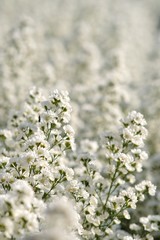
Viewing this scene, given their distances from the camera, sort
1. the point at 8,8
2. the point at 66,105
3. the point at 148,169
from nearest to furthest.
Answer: the point at 66,105
the point at 148,169
the point at 8,8

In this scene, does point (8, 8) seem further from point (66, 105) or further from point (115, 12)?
point (66, 105)

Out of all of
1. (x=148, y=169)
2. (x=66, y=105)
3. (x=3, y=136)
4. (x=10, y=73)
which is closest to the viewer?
(x=66, y=105)

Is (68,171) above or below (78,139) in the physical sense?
below

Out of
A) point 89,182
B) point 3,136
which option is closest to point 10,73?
point 3,136

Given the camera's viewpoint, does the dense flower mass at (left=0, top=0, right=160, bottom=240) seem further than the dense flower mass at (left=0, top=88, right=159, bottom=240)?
No

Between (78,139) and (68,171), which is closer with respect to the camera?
(68,171)

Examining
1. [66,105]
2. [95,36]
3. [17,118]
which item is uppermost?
[95,36]

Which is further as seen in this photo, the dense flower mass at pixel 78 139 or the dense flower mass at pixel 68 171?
the dense flower mass at pixel 68 171

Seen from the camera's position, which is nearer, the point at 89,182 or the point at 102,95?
the point at 89,182
